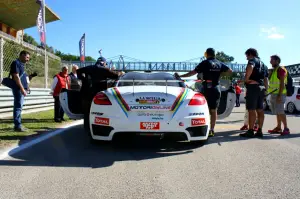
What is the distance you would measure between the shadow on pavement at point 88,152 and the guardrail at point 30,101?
3.78m

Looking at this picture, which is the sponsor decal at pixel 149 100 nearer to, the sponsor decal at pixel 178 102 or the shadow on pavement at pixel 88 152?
the sponsor decal at pixel 178 102

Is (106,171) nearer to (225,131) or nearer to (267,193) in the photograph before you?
(267,193)

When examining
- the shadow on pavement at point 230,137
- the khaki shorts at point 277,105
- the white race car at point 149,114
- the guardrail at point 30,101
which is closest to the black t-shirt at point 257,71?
the khaki shorts at point 277,105

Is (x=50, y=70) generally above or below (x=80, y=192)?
above

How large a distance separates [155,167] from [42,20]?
13.5 metres

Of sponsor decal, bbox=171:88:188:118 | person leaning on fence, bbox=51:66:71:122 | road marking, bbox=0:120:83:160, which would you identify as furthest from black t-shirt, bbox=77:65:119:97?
person leaning on fence, bbox=51:66:71:122

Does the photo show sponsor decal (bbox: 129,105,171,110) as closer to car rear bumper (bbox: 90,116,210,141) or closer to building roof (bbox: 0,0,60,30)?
car rear bumper (bbox: 90,116,210,141)

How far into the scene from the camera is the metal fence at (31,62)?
370 inches

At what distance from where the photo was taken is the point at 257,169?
380 centimetres

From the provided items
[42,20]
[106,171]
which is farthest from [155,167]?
[42,20]

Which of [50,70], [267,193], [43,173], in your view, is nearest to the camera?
[267,193]

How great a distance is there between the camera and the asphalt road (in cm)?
Answer: 297

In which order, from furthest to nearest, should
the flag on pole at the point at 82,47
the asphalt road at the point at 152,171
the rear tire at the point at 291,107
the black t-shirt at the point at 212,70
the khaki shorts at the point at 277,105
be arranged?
the flag on pole at the point at 82,47 → the rear tire at the point at 291,107 → the khaki shorts at the point at 277,105 → the black t-shirt at the point at 212,70 → the asphalt road at the point at 152,171

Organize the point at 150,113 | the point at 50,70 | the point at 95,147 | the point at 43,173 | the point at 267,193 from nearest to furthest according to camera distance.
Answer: the point at 267,193 → the point at 43,173 → the point at 150,113 → the point at 95,147 → the point at 50,70
